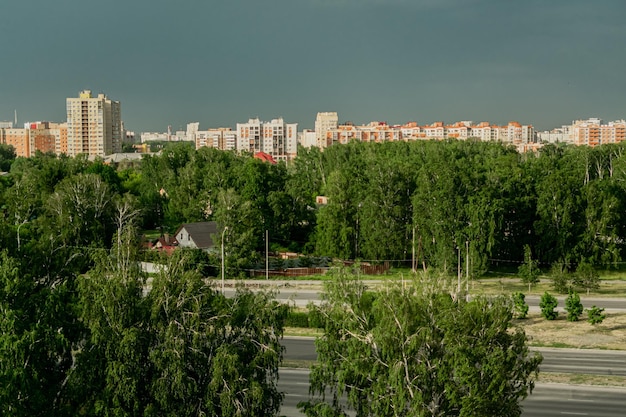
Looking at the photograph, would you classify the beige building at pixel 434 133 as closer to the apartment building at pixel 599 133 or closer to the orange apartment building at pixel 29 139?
the apartment building at pixel 599 133

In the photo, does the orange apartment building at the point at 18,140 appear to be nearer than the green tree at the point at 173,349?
No

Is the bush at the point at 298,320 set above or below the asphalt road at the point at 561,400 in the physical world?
above

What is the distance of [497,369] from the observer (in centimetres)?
1559

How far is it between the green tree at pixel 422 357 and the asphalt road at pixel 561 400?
545 cm

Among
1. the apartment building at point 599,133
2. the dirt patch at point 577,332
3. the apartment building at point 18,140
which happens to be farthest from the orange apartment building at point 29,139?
the dirt patch at point 577,332

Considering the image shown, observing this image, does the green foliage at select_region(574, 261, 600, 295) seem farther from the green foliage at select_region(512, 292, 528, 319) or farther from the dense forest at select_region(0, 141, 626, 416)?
the green foliage at select_region(512, 292, 528, 319)

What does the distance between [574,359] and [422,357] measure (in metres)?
14.2

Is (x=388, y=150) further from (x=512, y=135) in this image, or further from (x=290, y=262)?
(x=512, y=135)

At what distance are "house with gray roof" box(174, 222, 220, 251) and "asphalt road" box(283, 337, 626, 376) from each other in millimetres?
21711

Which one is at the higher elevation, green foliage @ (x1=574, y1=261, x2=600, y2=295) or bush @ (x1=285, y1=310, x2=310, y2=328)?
green foliage @ (x1=574, y1=261, x2=600, y2=295)

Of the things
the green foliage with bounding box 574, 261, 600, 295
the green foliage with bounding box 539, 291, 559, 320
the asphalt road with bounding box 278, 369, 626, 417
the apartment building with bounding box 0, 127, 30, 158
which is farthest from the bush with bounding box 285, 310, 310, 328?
the apartment building with bounding box 0, 127, 30, 158

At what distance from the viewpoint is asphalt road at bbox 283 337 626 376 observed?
26.2m

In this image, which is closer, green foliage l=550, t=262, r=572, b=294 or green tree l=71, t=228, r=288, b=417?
green tree l=71, t=228, r=288, b=417

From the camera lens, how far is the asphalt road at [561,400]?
21597mm
